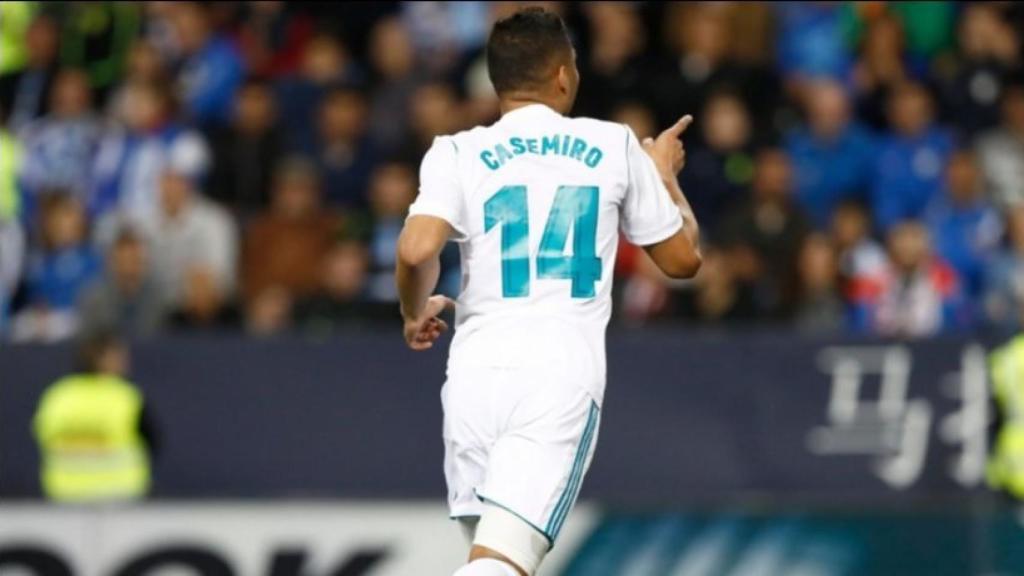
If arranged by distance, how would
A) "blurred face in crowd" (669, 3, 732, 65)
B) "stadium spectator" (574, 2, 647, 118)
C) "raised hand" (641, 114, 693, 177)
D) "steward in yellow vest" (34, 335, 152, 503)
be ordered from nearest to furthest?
"raised hand" (641, 114, 693, 177) → "steward in yellow vest" (34, 335, 152, 503) → "stadium spectator" (574, 2, 647, 118) → "blurred face in crowd" (669, 3, 732, 65)

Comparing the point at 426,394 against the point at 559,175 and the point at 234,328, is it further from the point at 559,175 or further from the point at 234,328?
the point at 559,175

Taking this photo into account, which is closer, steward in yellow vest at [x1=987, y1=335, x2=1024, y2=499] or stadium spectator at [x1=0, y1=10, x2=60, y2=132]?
steward in yellow vest at [x1=987, y1=335, x2=1024, y2=499]

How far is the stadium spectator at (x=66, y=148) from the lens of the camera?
1368 centimetres

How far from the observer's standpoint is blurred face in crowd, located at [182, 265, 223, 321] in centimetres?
1303

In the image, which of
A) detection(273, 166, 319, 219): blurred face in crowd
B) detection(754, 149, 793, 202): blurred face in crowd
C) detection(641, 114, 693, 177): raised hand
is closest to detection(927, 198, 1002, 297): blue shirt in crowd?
detection(754, 149, 793, 202): blurred face in crowd

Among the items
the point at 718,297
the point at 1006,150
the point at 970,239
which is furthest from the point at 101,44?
the point at 1006,150

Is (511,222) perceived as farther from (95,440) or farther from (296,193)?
(296,193)

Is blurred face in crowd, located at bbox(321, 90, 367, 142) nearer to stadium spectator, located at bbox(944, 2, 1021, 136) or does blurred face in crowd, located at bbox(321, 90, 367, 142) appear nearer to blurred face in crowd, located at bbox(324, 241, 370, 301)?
blurred face in crowd, located at bbox(324, 241, 370, 301)

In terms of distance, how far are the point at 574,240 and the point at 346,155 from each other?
298 inches

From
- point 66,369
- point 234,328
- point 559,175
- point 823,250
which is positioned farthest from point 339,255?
point 559,175

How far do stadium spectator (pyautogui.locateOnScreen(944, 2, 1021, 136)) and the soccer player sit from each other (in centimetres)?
772

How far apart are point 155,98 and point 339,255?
1.72 meters

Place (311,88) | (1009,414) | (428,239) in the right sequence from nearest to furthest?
(428,239) → (1009,414) → (311,88)

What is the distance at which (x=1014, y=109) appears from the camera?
13383 mm
